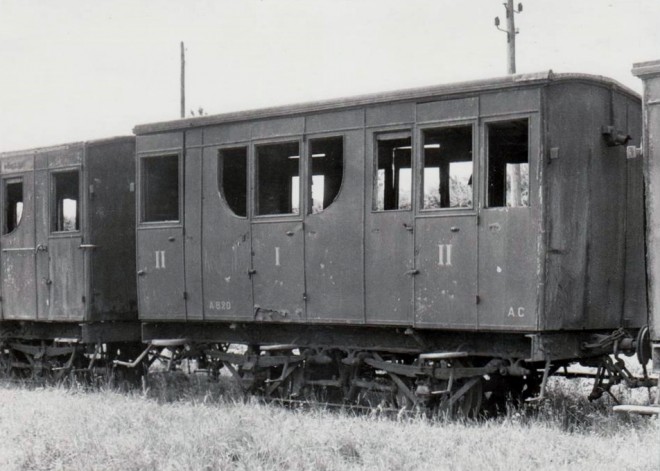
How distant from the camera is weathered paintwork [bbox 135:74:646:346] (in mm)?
8648

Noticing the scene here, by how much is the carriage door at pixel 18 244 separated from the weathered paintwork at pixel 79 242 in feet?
0.05

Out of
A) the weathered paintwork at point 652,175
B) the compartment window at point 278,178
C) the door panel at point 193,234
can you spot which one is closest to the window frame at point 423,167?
the weathered paintwork at point 652,175

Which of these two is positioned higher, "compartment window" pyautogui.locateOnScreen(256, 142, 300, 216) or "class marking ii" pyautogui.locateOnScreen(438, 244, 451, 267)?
"compartment window" pyautogui.locateOnScreen(256, 142, 300, 216)

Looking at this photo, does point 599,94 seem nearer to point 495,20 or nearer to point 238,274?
point 238,274

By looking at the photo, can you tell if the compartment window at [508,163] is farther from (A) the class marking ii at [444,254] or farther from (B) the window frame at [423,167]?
(A) the class marking ii at [444,254]

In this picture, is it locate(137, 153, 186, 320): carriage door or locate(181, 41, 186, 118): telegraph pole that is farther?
locate(181, 41, 186, 118): telegraph pole

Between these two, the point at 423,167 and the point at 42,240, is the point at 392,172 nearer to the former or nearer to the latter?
the point at 423,167

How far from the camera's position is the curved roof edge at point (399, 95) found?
8.70 meters

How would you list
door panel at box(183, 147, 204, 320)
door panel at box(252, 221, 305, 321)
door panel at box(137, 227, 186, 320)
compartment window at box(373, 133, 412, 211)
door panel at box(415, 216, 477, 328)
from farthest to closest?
door panel at box(137, 227, 186, 320)
door panel at box(183, 147, 204, 320)
door panel at box(252, 221, 305, 321)
compartment window at box(373, 133, 412, 211)
door panel at box(415, 216, 477, 328)

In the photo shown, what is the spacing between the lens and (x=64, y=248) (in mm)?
13031

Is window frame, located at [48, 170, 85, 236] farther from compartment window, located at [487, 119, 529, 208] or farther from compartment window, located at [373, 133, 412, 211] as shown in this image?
compartment window, located at [487, 119, 529, 208]

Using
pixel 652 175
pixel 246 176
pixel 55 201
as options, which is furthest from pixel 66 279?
pixel 652 175

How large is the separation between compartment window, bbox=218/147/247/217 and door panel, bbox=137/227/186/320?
84cm

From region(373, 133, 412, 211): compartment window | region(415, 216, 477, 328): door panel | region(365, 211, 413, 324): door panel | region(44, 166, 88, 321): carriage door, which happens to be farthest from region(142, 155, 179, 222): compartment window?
region(415, 216, 477, 328): door panel
